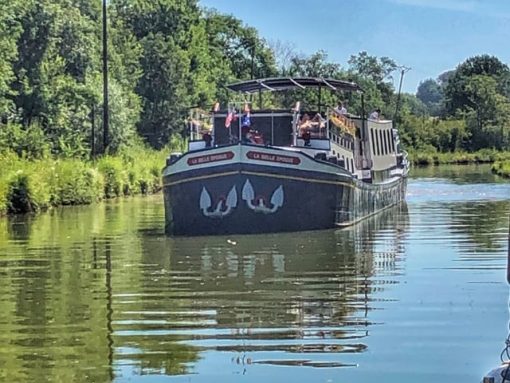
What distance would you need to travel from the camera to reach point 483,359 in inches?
338

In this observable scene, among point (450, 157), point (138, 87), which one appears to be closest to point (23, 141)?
point (138, 87)

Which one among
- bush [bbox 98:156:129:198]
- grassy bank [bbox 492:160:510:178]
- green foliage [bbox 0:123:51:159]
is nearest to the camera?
bush [bbox 98:156:129:198]

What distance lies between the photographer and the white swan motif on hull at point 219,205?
65.5 feet

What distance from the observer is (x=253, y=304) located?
1148 centimetres

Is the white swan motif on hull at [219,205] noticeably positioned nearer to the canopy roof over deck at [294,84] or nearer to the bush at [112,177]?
the canopy roof over deck at [294,84]

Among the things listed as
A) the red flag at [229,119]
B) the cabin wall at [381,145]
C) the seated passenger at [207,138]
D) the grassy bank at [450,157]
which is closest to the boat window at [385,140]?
the cabin wall at [381,145]

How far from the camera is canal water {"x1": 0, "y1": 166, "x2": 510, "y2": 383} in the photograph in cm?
845

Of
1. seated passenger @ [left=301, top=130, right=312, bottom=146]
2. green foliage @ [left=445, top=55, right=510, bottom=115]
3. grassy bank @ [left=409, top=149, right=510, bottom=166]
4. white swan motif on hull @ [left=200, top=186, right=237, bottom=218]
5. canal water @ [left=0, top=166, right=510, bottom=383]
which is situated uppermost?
green foliage @ [left=445, top=55, right=510, bottom=115]

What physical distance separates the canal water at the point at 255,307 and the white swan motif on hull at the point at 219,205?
2.30 feet

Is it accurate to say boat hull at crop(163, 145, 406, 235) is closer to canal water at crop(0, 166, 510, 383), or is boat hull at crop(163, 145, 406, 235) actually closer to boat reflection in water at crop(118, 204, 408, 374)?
canal water at crop(0, 166, 510, 383)

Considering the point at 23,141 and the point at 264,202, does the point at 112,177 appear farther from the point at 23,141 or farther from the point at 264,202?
the point at 264,202

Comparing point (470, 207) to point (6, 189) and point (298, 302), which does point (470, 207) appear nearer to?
point (6, 189)

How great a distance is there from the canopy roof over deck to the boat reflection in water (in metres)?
5.48

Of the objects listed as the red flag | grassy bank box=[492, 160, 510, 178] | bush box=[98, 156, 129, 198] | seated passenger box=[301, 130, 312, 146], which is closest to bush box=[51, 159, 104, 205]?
bush box=[98, 156, 129, 198]
